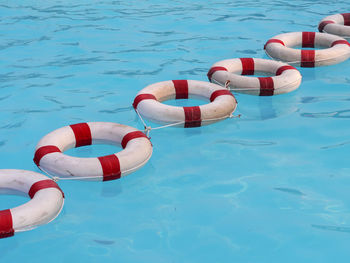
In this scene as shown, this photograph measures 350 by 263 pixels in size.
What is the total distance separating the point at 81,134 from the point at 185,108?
2.73ft

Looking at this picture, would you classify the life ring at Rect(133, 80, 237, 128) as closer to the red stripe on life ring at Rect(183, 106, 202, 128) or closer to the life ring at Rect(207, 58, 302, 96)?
the red stripe on life ring at Rect(183, 106, 202, 128)

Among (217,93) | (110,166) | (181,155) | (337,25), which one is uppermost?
(337,25)

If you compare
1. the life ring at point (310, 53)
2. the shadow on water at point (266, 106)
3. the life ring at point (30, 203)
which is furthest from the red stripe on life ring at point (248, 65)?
the life ring at point (30, 203)

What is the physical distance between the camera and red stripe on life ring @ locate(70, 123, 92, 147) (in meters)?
3.74

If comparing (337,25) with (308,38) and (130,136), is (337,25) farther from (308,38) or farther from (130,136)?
(130,136)

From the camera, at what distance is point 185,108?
13.3ft

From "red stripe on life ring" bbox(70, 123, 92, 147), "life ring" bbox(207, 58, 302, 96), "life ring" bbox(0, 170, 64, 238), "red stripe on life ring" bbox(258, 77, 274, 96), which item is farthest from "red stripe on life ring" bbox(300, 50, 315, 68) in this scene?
"life ring" bbox(0, 170, 64, 238)

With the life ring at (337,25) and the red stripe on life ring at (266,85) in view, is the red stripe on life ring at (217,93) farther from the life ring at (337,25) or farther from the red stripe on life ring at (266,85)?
the life ring at (337,25)

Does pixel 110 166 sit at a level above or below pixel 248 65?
below

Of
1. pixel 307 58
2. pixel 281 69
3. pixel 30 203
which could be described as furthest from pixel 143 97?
pixel 307 58

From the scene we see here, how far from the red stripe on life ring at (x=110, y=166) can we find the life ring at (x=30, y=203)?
0.33 metres

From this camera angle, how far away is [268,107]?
459 centimetres

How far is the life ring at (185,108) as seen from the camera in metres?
4.06

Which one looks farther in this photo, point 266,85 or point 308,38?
point 308,38
